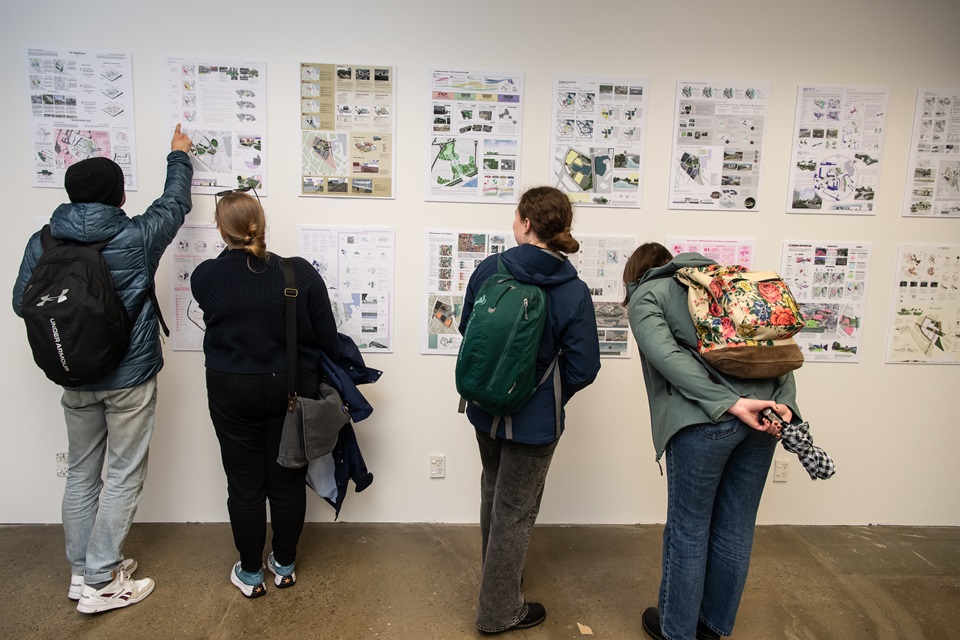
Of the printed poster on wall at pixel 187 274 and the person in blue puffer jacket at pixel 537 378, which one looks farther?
the printed poster on wall at pixel 187 274

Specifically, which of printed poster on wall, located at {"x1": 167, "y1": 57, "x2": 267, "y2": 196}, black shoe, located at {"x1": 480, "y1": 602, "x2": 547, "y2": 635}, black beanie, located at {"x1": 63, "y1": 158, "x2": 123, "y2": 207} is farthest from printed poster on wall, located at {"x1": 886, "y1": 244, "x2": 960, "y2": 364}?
black beanie, located at {"x1": 63, "y1": 158, "x2": 123, "y2": 207}

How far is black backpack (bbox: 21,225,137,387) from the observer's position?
1833 mm

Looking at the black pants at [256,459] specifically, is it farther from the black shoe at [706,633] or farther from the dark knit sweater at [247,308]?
the black shoe at [706,633]

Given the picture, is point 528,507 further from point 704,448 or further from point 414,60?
point 414,60

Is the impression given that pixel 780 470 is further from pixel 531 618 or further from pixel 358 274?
pixel 358 274

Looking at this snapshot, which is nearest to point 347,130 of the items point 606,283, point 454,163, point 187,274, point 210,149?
point 454,163

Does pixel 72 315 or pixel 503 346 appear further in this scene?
pixel 72 315

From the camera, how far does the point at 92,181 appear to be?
1.95m

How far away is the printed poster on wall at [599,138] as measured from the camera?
100 inches

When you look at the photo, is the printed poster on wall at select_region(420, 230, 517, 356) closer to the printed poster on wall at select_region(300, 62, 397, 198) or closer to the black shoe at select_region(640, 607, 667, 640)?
the printed poster on wall at select_region(300, 62, 397, 198)

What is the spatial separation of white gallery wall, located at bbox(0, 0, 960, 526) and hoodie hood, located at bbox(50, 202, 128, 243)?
1.82ft

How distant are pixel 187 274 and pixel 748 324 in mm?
2438

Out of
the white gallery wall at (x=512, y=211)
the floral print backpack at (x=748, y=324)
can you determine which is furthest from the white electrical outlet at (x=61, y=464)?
the floral print backpack at (x=748, y=324)

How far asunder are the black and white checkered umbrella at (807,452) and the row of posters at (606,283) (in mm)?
1095
